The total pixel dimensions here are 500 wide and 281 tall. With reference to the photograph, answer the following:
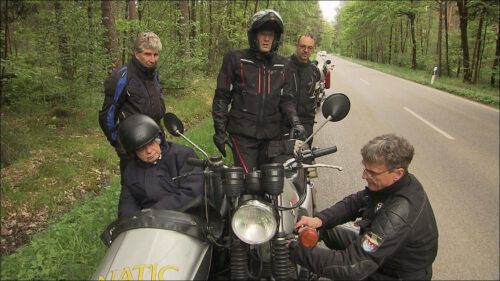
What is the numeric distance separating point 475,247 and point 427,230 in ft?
8.51

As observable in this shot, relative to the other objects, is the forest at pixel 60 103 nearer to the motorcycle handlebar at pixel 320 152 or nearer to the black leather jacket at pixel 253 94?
the black leather jacket at pixel 253 94

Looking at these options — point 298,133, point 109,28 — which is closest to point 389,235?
point 298,133

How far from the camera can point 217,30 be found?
18.5m

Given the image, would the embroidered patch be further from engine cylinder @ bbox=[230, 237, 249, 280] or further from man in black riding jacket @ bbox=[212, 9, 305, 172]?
man in black riding jacket @ bbox=[212, 9, 305, 172]

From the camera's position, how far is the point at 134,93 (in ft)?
12.7

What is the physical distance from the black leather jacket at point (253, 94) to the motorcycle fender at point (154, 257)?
183cm

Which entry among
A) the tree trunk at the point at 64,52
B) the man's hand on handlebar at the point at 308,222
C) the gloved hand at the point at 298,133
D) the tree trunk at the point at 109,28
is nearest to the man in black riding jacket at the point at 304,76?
the gloved hand at the point at 298,133

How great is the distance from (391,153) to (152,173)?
1720mm

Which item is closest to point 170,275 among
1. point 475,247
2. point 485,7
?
point 475,247

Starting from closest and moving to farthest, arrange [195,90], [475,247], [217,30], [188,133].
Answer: [475,247] < [188,133] < [195,90] < [217,30]

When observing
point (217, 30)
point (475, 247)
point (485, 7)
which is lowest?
Result: point (475, 247)

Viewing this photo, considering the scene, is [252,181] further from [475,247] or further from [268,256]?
[475,247]

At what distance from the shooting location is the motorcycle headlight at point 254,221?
2055mm

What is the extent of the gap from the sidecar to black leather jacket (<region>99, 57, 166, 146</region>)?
183 centimetres
